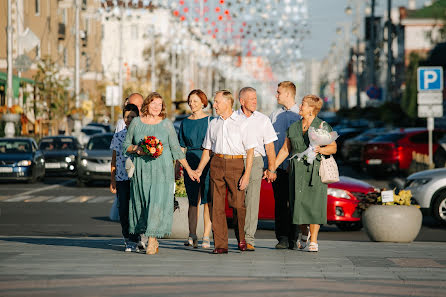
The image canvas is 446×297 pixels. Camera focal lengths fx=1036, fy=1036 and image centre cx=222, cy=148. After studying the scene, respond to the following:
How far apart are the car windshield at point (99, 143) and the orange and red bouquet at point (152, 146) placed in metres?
21.5

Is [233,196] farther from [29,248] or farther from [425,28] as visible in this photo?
[425,28]

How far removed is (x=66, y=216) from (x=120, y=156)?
333 inches

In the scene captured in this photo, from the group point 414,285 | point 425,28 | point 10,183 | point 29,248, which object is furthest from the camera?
point 425,28

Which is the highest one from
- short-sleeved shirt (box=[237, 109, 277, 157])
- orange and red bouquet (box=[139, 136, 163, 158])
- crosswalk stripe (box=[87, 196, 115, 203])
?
short-sleeved shirt (box=[237, 109, 277, 157])

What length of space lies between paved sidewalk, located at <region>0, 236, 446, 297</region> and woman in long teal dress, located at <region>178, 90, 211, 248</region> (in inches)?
16.9

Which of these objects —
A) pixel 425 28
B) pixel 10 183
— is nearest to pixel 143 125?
pixel 10 183

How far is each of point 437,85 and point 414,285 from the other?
19410 millimetres

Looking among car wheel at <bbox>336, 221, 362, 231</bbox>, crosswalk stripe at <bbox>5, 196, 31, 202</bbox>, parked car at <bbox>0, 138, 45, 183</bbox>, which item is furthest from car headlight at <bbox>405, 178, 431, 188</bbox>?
parked car at <bbox>0, 138, 45, 183</bbox>

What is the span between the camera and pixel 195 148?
1279 centimetres

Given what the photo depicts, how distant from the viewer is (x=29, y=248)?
1278 centimetres

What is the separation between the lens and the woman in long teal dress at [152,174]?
38.8 ft

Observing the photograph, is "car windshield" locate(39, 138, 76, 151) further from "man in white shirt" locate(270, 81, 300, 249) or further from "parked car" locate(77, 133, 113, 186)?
"man in white shirt" locate(270, 81, 300, 249)

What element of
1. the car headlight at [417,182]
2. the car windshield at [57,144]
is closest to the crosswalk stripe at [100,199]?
the car headlight at [417,182]

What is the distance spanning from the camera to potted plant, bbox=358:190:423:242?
14180 millimetres
